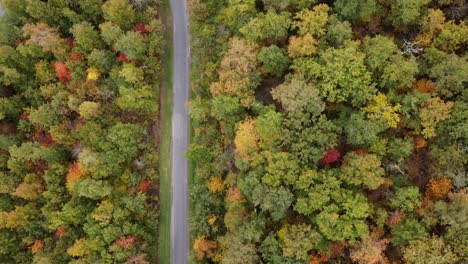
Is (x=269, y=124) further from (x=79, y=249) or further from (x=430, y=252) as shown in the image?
(x=79, y=249)

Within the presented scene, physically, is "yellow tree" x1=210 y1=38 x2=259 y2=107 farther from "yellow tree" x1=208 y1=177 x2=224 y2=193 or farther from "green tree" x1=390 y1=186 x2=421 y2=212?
"green tree" x1=390 y1=186 x2=421 y2=212

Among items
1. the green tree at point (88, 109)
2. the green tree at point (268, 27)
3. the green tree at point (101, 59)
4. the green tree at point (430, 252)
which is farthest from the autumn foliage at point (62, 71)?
the green tree at point (430, 252)

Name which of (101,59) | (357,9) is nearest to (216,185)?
(101,59)

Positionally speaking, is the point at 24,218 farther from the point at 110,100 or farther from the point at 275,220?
the point at 275,220

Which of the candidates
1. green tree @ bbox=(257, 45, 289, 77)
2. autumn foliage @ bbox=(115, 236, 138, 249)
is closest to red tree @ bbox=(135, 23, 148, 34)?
green tree @ bbox=(257, 45, 289, 77)

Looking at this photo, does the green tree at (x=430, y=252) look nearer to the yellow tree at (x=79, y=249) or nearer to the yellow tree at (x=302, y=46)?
the yellow tree at (x=302, y=46)

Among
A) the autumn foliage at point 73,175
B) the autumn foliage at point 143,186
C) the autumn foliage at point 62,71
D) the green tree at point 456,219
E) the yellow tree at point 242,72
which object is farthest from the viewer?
the autumn foliage at point 62,71
